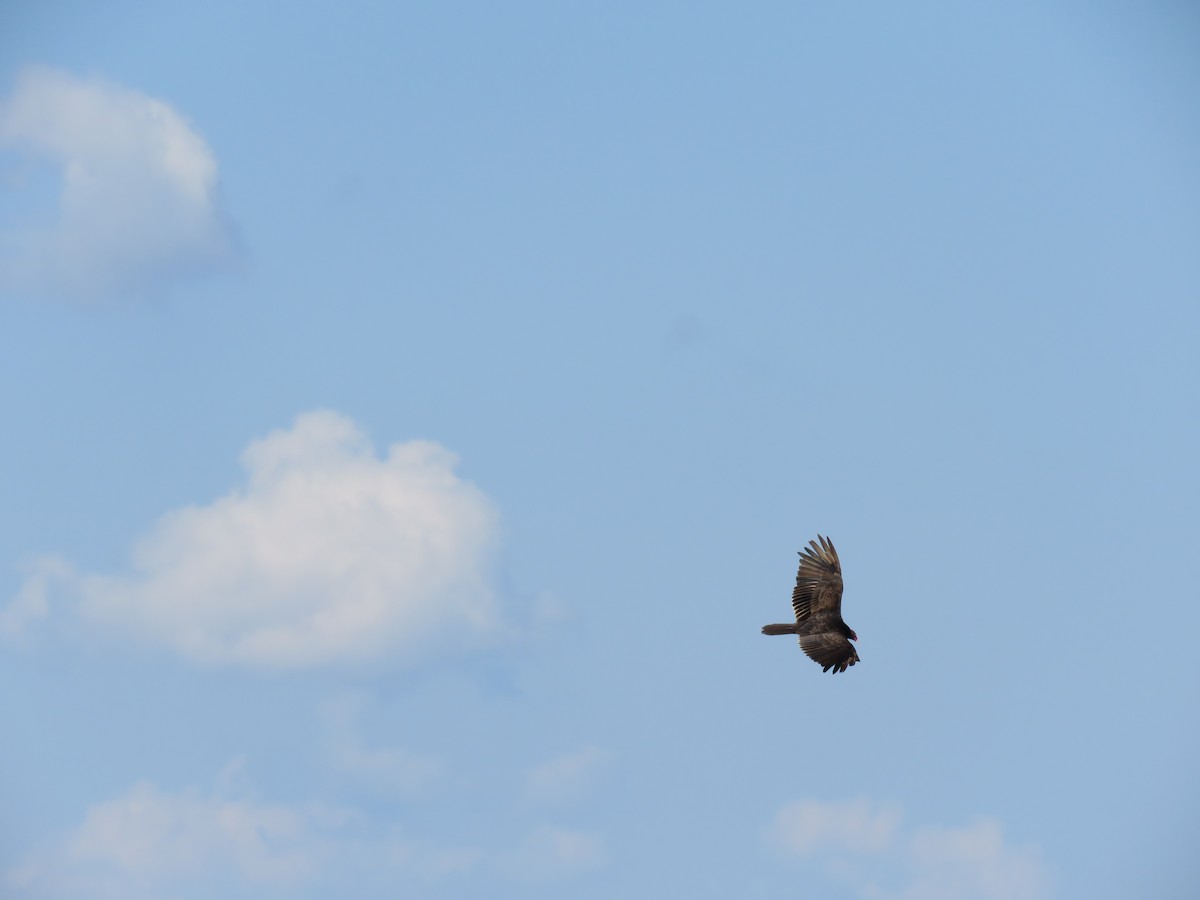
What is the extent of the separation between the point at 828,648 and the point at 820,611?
67.2 inches

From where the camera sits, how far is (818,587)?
71000 millimetres

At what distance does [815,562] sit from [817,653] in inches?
155

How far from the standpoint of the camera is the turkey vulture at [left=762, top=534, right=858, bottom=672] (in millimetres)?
71000

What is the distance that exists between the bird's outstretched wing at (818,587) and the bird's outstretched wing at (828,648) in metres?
0.37

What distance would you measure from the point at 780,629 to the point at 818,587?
8.00 feet

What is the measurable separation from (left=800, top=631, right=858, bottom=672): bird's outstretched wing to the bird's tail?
0.55 metres

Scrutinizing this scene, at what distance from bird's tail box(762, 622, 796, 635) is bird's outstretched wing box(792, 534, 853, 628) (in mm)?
474

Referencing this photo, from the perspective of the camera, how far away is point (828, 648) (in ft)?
235

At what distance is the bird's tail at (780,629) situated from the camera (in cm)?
7125

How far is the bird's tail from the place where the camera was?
71250mm

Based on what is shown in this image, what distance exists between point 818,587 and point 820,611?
1.04 m

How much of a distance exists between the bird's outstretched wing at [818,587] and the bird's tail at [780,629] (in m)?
0.47

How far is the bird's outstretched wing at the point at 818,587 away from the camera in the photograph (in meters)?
71.0

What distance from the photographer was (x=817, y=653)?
235 ft
